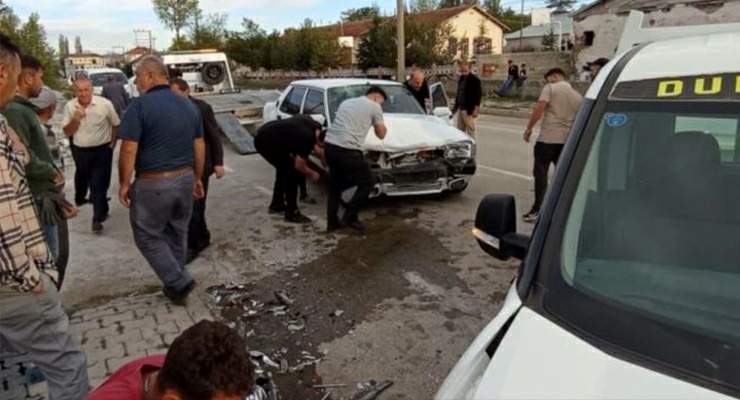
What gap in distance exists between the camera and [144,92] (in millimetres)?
4359

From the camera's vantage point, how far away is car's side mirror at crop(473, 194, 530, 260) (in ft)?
7.59

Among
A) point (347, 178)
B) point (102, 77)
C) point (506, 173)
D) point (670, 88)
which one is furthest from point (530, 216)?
point (102, 77)

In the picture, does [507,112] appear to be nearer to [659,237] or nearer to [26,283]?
[659,237]

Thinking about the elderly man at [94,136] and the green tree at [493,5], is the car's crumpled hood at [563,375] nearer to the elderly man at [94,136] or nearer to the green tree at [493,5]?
the elderly man at [94,136]

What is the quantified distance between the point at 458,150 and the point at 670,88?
5337 mm

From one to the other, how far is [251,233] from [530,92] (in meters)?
18.9

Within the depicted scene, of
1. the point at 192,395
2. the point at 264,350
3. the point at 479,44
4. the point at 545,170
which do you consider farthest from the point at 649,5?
the point at 479,44

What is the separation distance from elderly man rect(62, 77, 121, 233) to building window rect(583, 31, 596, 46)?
22025 millimetres

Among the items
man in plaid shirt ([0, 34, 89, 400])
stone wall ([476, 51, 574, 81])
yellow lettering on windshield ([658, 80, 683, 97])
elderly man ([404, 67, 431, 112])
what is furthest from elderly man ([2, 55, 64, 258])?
stone wall ([476, 51, 574, 81])

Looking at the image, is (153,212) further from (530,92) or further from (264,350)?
(530,92)

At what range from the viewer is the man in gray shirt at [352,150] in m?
6.24

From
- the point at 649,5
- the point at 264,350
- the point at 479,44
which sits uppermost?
the point at 479,44

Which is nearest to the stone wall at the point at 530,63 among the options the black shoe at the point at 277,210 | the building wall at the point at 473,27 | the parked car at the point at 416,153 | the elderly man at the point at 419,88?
the elderly man at the point at 419,88

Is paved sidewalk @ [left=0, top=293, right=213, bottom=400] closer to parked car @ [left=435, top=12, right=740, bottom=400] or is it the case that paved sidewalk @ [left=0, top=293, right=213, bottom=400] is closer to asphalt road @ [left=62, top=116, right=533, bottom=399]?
asphalt road @ [left=62, top=116, right=533, bottom=399]
